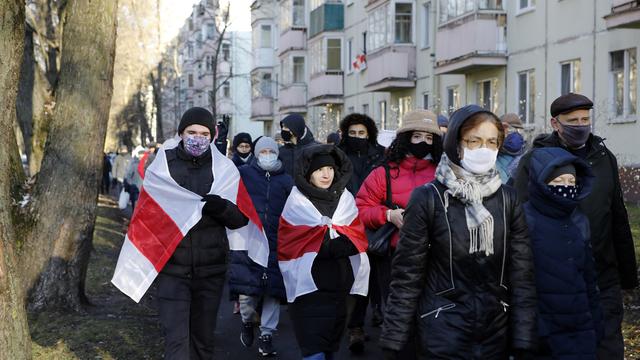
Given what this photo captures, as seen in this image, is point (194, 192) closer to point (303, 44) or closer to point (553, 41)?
point (553, 41)

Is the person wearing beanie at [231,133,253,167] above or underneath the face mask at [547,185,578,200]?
above

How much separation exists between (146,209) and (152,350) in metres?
2.10

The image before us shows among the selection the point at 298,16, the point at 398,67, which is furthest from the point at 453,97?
the point at 298,16

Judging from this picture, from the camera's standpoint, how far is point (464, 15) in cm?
2695

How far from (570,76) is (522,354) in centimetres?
1941

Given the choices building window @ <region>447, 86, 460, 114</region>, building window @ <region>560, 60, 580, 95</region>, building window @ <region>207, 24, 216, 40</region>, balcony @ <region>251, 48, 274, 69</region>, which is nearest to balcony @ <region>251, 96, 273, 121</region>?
balcony @ <region>251, 48, 274, 69</region>

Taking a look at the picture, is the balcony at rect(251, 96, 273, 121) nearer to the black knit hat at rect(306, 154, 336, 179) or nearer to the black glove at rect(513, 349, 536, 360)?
the black knit hat at rect(306, 154, 336, 179)

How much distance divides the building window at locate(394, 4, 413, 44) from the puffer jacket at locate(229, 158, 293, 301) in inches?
1009

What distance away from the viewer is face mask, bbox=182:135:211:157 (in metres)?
6.62

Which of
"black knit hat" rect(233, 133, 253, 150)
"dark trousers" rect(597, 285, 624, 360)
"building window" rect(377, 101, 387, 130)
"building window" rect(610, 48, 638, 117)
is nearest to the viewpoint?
"dark trousers" rect(597, 285, 624, 360)

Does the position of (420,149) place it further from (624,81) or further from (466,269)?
(624,81)

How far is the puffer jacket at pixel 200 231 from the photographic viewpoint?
260 inches

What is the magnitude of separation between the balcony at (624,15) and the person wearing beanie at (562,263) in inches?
568

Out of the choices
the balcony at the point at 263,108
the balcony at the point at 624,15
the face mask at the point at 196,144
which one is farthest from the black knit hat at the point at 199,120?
the balcony at the point at 263,108
